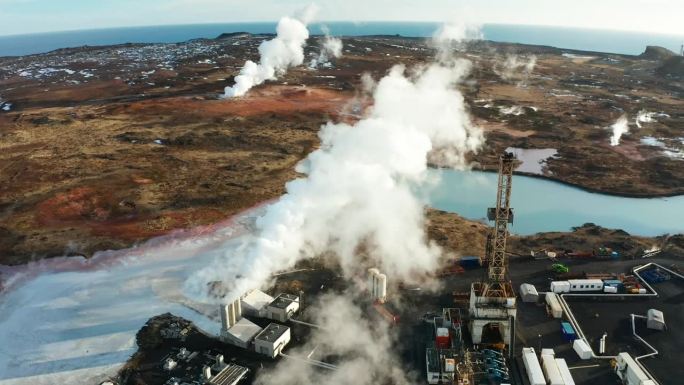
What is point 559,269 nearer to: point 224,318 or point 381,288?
point 381,288

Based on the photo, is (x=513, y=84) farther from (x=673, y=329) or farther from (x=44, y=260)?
(x=44, y=260)

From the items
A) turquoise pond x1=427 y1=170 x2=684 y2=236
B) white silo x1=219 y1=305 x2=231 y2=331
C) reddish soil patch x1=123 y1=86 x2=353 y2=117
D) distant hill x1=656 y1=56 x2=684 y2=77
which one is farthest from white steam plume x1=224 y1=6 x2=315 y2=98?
distant hill x1=656 y1=56 x2=684 y2=77

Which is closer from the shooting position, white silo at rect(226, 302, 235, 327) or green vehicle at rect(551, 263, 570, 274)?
white silo at rect(226, 302, 235, 327)

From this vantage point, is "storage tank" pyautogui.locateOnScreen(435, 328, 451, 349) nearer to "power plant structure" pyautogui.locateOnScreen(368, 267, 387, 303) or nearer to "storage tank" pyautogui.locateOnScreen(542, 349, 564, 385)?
"storage tank" pyautogui.locateOnScreen(542, 349, 564, 385)

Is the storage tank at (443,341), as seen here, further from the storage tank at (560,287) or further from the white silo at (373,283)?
the storage tank at (560,287)

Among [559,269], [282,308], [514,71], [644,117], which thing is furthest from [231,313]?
[514,71]

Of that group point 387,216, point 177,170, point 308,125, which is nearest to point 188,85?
point 308,125

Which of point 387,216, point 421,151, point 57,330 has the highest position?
point 421,151
